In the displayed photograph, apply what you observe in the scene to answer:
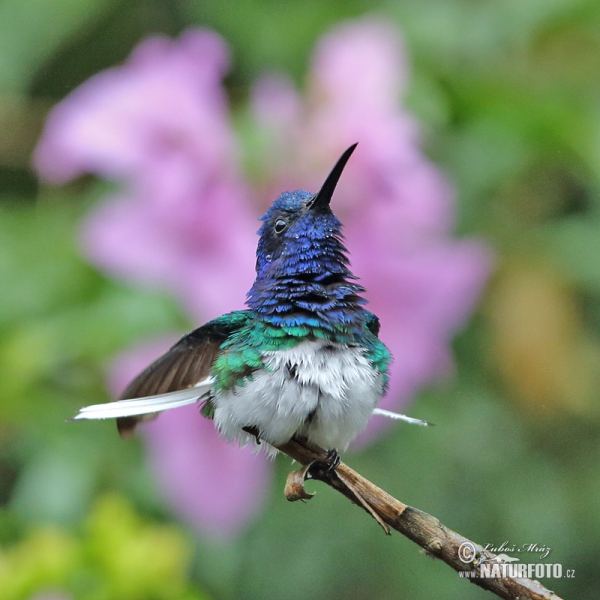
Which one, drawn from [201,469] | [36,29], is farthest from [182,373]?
[36,29]

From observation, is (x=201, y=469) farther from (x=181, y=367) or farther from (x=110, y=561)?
(x=181, y=367)

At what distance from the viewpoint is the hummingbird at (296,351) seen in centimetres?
24

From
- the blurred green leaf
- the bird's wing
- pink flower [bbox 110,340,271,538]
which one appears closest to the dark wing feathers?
the bird's wing

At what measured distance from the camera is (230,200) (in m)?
0.57

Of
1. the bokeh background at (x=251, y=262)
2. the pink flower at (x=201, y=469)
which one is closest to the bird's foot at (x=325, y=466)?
the bokeh background at (x=251, y=262)

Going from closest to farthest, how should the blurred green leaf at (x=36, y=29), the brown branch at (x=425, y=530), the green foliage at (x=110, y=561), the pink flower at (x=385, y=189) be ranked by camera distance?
1. the brown branch at (x=425, y=530)
2. the green foliage at (x=110, y=561)
3. the pink flower at (x=385, y=189)
4. the blurred green leaf at (x=36, y=29)

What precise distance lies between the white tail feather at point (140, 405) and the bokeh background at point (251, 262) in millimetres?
280

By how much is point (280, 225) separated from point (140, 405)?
3.2 inches

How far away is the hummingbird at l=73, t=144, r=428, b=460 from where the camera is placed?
0.77 ft

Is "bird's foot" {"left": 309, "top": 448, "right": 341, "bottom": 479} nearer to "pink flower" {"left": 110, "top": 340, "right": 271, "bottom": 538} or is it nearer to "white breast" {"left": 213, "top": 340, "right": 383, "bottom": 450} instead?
"white breast" {"left": 213, "top": 340, "right": 383, "bottom": 450}

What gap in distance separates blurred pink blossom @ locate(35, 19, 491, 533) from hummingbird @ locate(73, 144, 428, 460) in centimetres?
26

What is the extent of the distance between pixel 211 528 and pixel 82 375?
0.72ft

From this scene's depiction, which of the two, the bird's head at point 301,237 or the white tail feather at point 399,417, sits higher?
the bird's head at point 301,237

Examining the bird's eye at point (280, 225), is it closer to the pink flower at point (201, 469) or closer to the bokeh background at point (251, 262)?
the bokeh background at point (251, 262)
